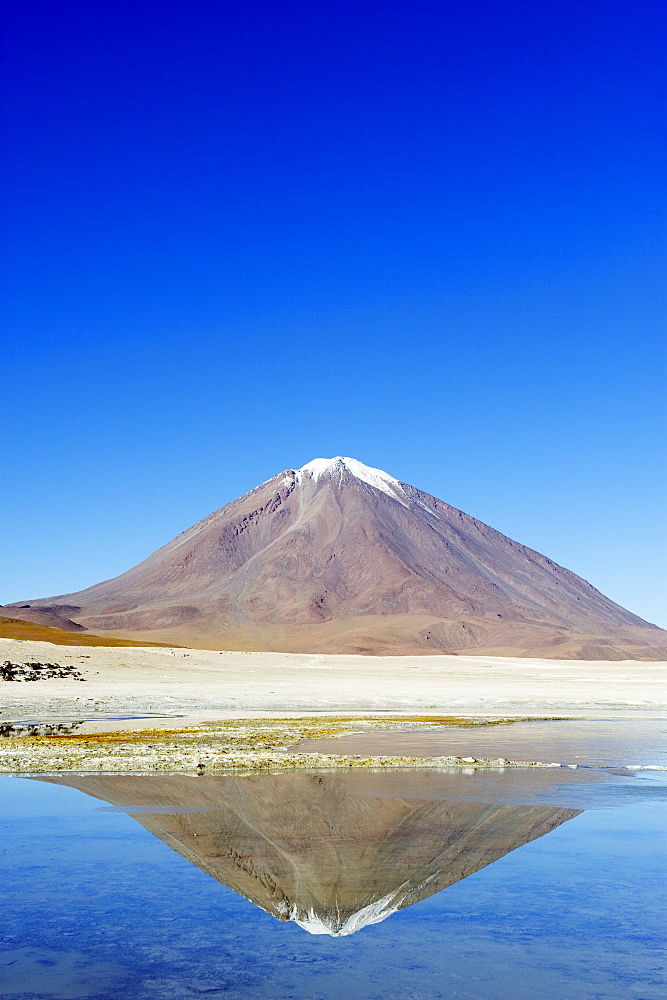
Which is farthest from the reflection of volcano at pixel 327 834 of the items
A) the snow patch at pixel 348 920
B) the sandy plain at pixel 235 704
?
the sandy plain at pixel 235 704

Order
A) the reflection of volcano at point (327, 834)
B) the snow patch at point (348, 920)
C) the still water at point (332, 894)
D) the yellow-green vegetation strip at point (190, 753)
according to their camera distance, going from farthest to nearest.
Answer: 1. the yellow-green vegetation strip at point (190, 753)
2. the reflection of volcano at point (327, 834)
3. the snow patch at point (348, 920)
4. the still water at point (332, 894)

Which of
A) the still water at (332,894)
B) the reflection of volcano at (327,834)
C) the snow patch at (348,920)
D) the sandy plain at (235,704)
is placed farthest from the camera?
the sandy plain at (235,704)

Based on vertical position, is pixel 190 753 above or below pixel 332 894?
above

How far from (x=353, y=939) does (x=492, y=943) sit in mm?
1000

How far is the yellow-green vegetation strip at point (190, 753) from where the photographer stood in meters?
15.9

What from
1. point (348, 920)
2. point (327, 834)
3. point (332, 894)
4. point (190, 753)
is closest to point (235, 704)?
point (190, 753)

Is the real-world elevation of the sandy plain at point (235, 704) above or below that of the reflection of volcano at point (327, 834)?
above

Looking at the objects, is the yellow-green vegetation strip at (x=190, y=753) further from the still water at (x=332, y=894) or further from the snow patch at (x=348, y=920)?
the snow patch at (x=348, y=920)

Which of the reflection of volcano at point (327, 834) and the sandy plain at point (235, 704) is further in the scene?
the sandy plain at point (235, 704)

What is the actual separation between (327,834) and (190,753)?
7.68 metres

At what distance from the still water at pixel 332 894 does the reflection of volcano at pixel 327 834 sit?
3 cm

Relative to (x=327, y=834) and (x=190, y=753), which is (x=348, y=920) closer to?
(x=327, y=834)

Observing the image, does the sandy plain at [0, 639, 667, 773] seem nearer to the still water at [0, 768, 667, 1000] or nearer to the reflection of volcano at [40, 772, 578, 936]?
the reflection of volcano at [40, 772, 578, 936]

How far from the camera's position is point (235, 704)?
3372 cm
